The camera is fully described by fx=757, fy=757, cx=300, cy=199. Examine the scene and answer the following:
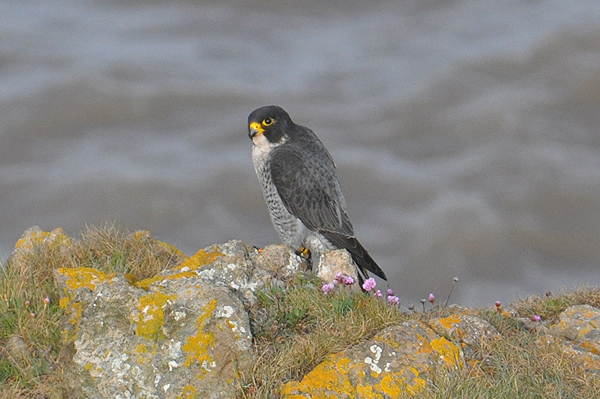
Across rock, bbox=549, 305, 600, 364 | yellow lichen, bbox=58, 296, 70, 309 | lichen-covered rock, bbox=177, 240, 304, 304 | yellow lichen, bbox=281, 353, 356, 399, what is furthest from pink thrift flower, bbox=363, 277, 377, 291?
yellow lichen, bbox=58, 296, 70, 309

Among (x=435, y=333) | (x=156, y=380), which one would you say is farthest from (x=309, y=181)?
(x=156, y=380)

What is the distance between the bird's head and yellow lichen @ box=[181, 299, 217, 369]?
3052 mm

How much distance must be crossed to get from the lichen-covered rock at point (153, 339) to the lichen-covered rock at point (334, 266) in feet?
3.64

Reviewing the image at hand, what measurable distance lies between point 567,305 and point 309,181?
115 inches

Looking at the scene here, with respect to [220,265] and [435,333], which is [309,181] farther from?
[435,333]

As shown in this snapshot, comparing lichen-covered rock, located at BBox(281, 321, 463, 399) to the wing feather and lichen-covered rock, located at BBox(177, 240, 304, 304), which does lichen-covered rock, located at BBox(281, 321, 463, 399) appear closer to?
lichen-covered rock, located at BBox(177, 240, 304, 304)

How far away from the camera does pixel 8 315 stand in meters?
6.11

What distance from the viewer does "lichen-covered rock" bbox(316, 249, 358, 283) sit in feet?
22.2

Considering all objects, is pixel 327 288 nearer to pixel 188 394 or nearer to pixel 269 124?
pixel 188 394

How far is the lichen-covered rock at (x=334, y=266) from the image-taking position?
22.2 feet

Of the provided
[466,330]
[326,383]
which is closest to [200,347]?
[326,383]

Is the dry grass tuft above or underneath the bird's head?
underneath

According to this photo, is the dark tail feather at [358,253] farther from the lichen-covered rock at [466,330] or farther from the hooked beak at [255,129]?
the lichen-covered rock at [466,330]

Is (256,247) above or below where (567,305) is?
above
